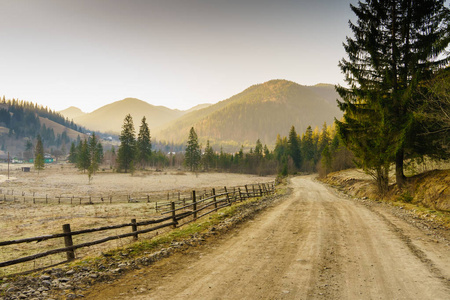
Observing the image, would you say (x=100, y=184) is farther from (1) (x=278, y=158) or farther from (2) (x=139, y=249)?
(1) (x=278, y=158)

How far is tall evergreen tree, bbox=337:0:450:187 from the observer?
52.7 feet

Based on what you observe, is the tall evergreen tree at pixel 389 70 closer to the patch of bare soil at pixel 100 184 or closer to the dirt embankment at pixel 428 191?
the dirt embankment at pixel 428 191

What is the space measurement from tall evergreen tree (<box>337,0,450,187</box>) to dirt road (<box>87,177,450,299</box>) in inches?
336

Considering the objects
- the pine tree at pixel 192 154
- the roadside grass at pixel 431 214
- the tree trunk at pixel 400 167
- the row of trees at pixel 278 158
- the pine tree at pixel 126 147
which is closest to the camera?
the roadside grass at pixel 431 214

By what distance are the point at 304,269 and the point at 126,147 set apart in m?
93.7

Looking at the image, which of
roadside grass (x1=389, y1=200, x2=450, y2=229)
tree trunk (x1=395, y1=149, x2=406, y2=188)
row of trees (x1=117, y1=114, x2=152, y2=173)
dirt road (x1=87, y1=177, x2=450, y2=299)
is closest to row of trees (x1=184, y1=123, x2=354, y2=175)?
row of trees (x1=117, y1=114, x2=152, y2=173)

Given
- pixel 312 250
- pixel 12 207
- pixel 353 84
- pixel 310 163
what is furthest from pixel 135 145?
pixel 312 250

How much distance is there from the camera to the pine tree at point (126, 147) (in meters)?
90.4

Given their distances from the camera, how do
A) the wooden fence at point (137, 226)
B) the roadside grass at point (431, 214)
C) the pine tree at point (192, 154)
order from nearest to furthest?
the wooden fence at point (137, 226), the roadside grass at point (431, 214), the pine tree at point (192, 154)

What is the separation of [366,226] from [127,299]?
415 inches

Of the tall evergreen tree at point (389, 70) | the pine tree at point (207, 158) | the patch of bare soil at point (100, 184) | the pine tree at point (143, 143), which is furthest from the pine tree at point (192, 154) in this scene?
the tall evergreen tree at point (389, 70)

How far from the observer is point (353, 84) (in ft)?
61.8

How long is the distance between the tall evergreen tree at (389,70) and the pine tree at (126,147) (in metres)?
84.8

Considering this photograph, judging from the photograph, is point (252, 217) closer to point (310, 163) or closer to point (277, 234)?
point (277, 234)
